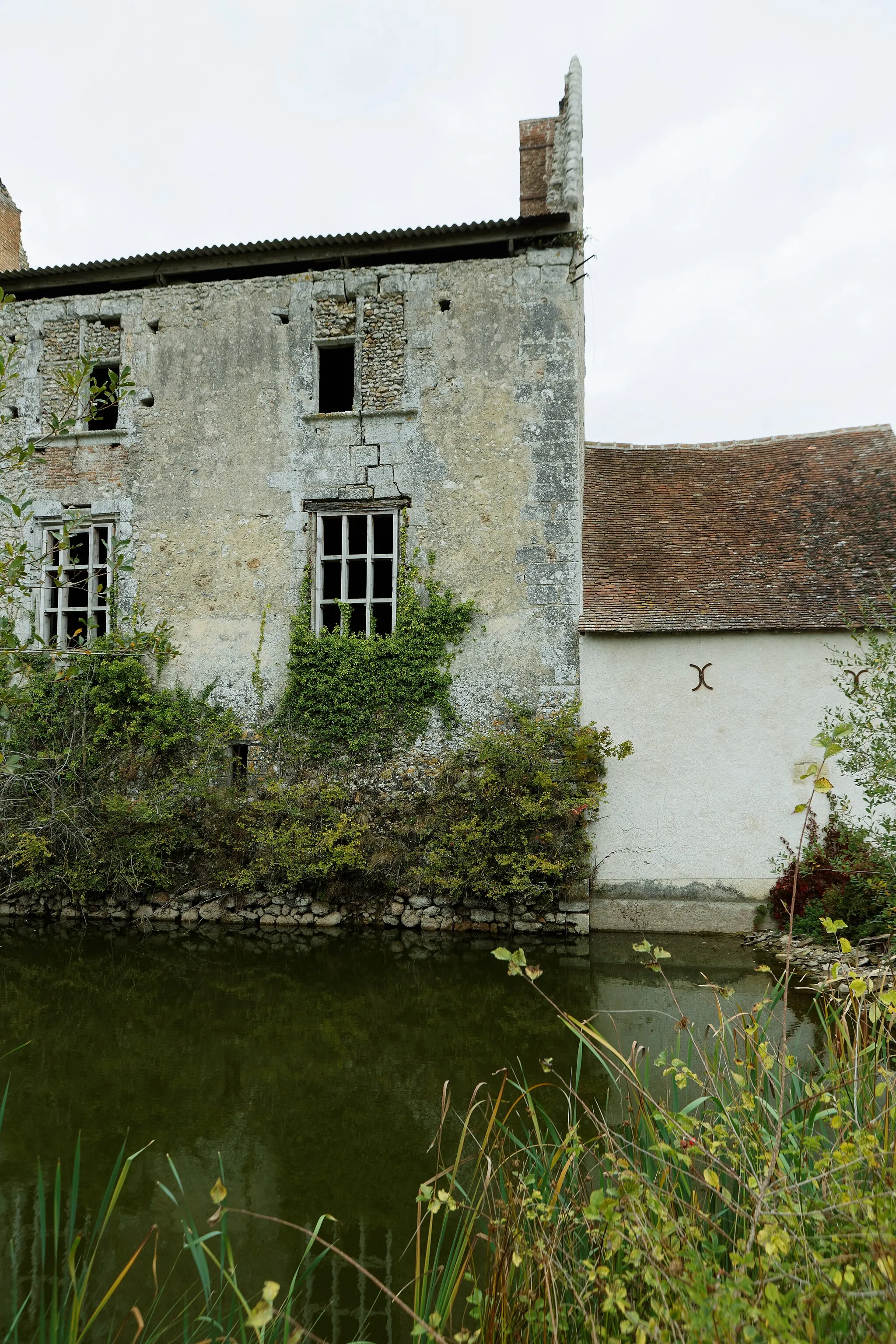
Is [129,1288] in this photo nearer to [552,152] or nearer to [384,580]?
[384,580]

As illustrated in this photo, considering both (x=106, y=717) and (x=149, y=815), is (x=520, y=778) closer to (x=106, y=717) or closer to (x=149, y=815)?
(x=149, y=815)

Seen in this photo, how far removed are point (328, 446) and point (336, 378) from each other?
1.54 metres

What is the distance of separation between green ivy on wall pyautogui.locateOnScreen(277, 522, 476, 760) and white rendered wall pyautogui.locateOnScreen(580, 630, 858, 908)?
1.65 meters

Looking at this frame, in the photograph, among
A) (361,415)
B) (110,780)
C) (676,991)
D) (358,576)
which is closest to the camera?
(676,991)

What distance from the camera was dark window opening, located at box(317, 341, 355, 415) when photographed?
35.1 ft

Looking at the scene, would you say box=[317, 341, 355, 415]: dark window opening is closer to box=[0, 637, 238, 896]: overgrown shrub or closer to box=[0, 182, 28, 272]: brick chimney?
box=[0, 637, 238, 896]: overgrown shrub

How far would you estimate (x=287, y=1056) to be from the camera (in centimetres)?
579

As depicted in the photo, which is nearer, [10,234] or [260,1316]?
[260,1316]

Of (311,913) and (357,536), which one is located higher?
(357,536)

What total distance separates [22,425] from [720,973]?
10.6 m

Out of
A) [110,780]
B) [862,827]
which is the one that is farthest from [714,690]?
[110,780]

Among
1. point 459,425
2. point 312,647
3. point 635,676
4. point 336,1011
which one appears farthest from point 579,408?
point 336,1011

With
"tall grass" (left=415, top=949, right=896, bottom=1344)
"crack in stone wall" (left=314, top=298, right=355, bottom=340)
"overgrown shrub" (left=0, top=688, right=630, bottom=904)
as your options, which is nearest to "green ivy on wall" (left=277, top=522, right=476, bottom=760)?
"overgrown shrub" (left=0, top=688, right=630, bottom=904)

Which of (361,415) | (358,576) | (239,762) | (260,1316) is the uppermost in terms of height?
(361,415)
